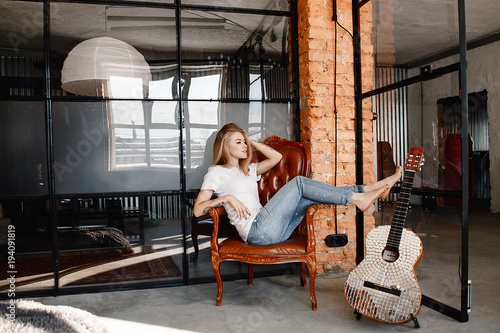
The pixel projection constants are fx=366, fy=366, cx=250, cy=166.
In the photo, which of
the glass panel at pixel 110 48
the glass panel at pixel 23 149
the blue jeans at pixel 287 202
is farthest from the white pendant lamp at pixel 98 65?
the blue jeans at pixel 287 202

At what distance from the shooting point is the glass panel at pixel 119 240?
2830 millimetres

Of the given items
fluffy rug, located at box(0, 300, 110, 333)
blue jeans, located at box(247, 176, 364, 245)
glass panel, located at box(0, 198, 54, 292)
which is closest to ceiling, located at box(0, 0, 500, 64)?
blue jeans, located at box(247, 176, 364, 245)

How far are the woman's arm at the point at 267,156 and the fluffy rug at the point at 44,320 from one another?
5.46ft

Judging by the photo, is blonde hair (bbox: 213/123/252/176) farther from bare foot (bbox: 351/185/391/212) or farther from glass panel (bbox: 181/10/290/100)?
bare foot (bbox: 351/185/391/212)

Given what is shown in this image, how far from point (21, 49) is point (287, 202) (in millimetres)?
2243

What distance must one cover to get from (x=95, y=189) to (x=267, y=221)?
1374 mm

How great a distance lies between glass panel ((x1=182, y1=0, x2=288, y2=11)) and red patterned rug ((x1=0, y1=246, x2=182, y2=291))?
201cm

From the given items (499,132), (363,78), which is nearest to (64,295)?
(363,78)

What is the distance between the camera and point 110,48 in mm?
2721

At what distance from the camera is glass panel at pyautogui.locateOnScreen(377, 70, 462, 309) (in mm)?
2203

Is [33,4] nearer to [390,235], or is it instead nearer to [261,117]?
[261,117]

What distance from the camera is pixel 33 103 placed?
2.71 m

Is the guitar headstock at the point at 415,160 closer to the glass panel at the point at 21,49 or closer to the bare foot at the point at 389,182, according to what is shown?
the bare foot at the point at 389,182

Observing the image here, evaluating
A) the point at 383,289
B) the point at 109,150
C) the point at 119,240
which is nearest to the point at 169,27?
the point at 109,150
